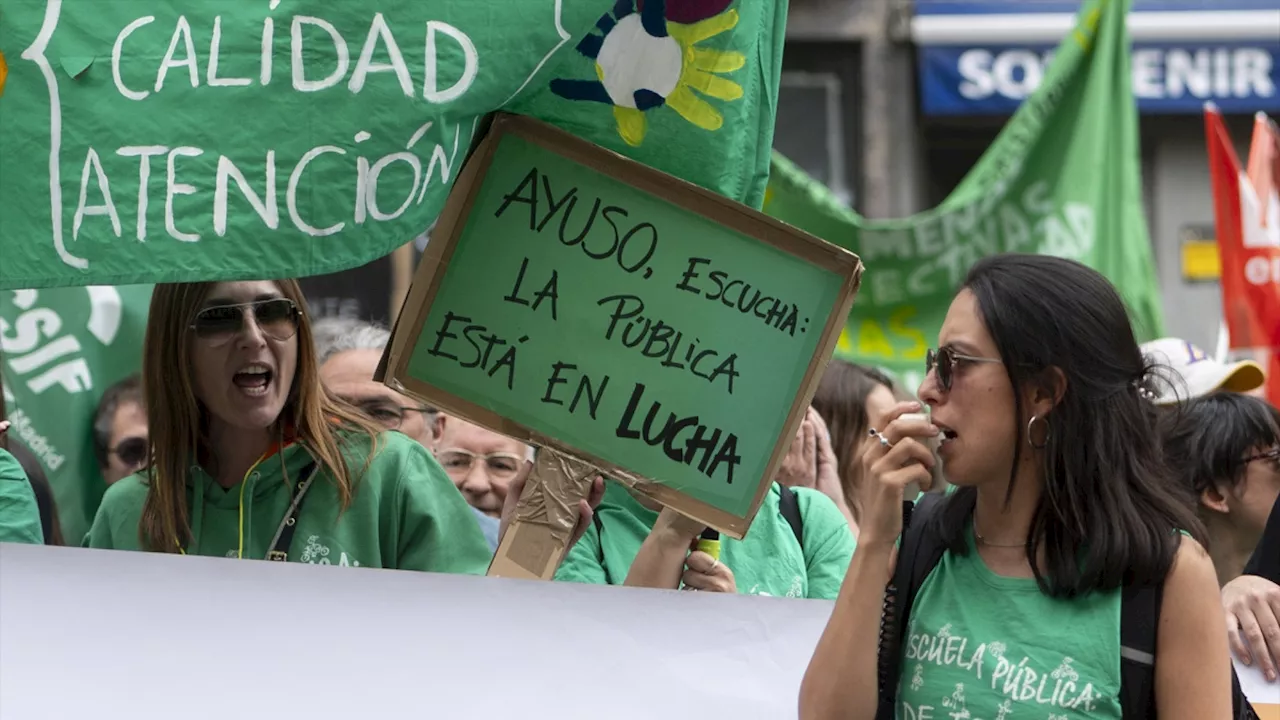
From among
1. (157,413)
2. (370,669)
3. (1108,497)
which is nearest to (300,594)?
(370,669)

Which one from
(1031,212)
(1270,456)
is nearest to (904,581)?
(1270,456)

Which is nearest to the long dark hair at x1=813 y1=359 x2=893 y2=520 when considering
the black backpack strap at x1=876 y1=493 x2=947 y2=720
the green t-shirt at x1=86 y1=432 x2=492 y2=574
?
the green t-shirt at x1=86 y1=432 x2=492 y2=574

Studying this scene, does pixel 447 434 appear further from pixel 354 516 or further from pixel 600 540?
pixel 600 540

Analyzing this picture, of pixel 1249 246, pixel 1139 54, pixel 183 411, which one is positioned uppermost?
pixel 1139 54

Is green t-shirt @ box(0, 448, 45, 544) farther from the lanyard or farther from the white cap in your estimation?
the white cap

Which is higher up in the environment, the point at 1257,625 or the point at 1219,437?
the point at 1219,437

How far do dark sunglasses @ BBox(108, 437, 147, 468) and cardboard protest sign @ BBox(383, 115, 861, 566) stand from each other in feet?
6.64

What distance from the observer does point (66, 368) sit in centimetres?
471

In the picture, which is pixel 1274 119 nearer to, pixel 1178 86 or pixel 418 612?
pixel 1178 86

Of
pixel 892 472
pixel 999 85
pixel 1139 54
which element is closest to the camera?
pixel 892 472

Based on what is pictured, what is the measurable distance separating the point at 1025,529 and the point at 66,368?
3.12m

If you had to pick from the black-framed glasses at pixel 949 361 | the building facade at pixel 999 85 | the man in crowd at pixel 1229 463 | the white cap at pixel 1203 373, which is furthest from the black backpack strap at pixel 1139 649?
the building facade at pixel 999 85

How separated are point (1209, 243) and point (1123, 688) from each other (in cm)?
973

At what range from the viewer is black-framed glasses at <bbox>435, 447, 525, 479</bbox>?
4539mm
